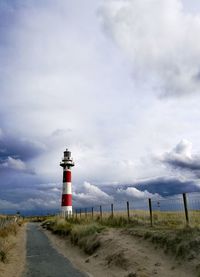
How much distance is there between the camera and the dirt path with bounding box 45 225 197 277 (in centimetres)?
1205

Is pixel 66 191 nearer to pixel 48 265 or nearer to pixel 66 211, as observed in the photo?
pixel 66 211

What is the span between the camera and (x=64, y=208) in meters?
53.7

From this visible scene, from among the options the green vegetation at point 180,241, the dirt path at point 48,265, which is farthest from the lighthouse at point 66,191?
the green vegetation at point 180,241

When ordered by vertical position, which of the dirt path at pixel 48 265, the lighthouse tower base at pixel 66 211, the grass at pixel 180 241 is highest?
the lighthouse tower base at pixel 66 211

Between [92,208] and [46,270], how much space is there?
889 inches

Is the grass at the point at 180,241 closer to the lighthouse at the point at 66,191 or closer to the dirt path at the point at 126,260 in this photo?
the dirt path at the point at 126,260

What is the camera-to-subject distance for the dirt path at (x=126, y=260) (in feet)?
39.5

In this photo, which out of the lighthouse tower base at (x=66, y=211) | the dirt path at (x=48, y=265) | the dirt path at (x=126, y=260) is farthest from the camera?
the lighthouse tower base at (x=66, y=211)

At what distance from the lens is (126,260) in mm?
14023

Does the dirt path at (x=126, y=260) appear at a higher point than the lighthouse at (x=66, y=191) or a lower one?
lower

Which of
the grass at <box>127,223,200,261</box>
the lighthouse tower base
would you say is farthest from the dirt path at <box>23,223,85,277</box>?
the lighthouse tower base

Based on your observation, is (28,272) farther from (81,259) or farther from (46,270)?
(81,259)

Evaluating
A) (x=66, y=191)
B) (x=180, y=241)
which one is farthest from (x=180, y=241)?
(x=66, y=191)

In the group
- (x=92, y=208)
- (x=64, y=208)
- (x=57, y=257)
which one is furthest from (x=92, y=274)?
(x=64, y=208)
